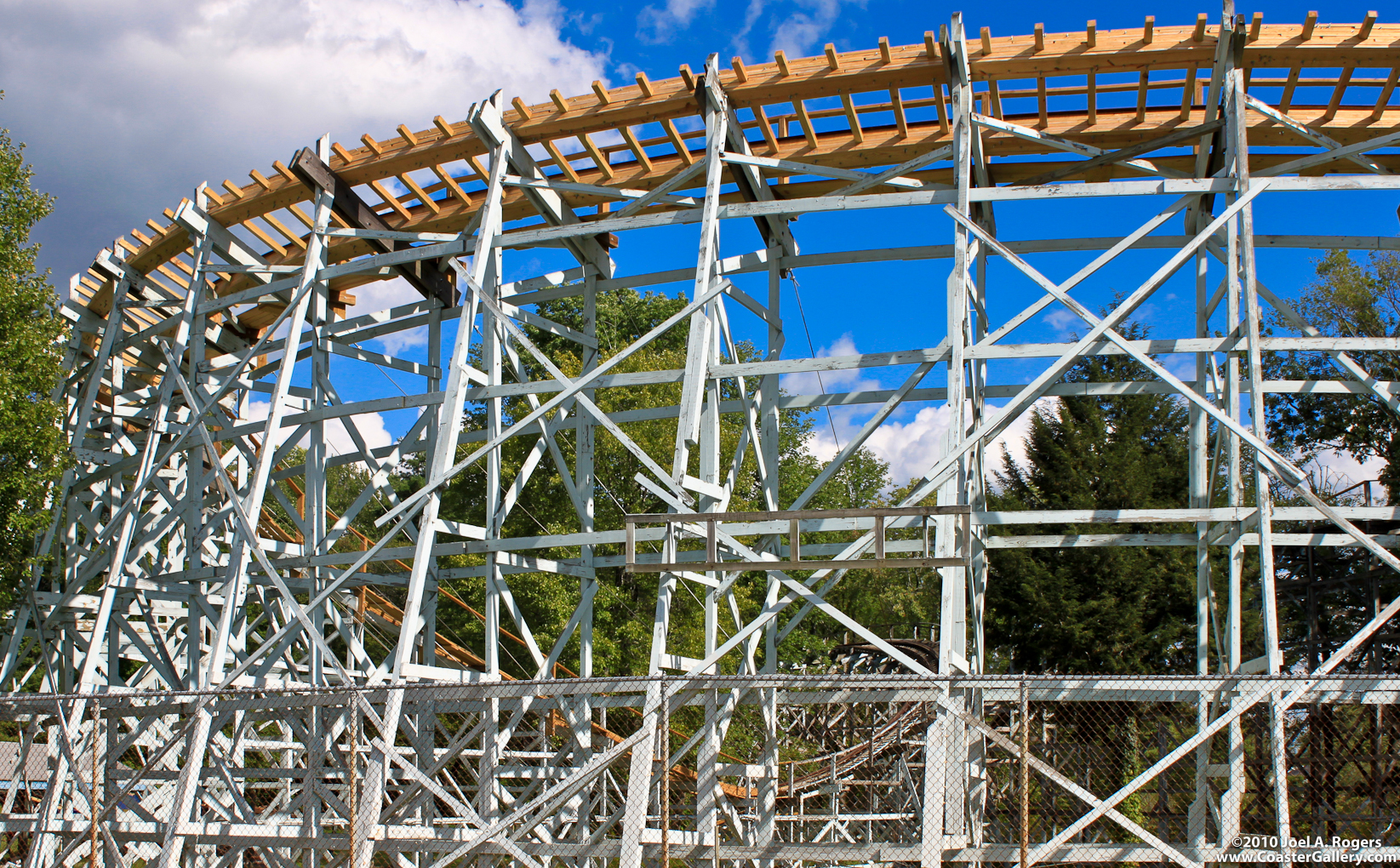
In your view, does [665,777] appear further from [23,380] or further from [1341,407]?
[1341,407]

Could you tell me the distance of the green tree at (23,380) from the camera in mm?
13117

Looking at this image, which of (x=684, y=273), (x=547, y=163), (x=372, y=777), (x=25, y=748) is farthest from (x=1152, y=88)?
(x=25, y=748)

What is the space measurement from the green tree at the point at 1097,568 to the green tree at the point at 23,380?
17.8 metres

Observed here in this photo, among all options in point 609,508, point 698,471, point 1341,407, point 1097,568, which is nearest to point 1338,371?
point 1341,407

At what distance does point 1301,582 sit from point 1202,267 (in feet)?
21.9

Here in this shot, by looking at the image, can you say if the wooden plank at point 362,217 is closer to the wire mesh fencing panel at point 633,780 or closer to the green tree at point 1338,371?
the wire mesh fencing panel at point 633,780

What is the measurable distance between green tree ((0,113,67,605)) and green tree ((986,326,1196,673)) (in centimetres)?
1779

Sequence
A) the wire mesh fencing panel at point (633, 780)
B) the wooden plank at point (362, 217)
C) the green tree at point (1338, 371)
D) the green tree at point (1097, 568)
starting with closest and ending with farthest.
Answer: the wire mesh fencing panel at point (633, 780), the wooden plank at point (362, 217), the green tree at point (1097, 568), the green tree at point (1338, 371)

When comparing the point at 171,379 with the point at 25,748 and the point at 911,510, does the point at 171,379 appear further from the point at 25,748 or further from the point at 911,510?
the point at 911,510

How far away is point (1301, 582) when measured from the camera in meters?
15.9

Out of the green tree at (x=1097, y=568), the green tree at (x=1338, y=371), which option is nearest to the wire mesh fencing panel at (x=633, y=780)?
the green tree at (x=1097, y=568)

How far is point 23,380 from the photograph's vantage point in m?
13.6

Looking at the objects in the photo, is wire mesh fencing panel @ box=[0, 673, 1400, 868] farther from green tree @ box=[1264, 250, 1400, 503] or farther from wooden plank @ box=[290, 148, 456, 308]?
green tree @ box=[1264, 250, 1400, 503]

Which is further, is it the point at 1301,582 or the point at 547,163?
the point at 1301,582
